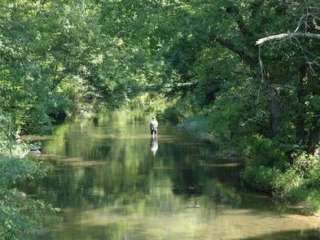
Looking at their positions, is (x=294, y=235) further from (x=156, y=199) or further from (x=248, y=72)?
(x=248, y=72)

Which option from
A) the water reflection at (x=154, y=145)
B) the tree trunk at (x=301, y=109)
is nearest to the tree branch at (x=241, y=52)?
the tree trunk at (x=301, y=109)

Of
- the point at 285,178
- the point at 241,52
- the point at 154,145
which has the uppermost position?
the point at 241,52

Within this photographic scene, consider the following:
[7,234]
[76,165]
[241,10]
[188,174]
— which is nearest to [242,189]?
[188,174]

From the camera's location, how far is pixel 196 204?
20.5 meters

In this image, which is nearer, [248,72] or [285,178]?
[285,178]

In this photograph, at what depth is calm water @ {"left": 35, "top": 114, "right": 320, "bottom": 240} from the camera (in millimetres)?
16969

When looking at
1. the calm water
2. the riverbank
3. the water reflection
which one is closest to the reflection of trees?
the calm water

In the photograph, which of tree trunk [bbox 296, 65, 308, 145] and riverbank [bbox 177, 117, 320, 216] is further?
tree trunk [bbox 296, 65, 308, 145]

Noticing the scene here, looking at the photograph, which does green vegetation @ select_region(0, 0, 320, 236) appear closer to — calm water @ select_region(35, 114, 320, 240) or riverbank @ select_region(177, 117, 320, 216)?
riverbank @ select_region(177, 117, 320, 216)

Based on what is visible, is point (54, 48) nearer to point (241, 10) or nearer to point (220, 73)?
point (220, 73)

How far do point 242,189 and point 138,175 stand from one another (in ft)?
17.7

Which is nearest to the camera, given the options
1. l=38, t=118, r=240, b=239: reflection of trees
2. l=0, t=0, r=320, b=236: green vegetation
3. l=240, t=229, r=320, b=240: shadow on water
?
l=240, t=229, r=320, b=240: shadow on water

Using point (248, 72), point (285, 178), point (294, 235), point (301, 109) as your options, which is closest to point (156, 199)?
point (285, 178)

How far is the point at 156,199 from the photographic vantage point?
21531 mm
